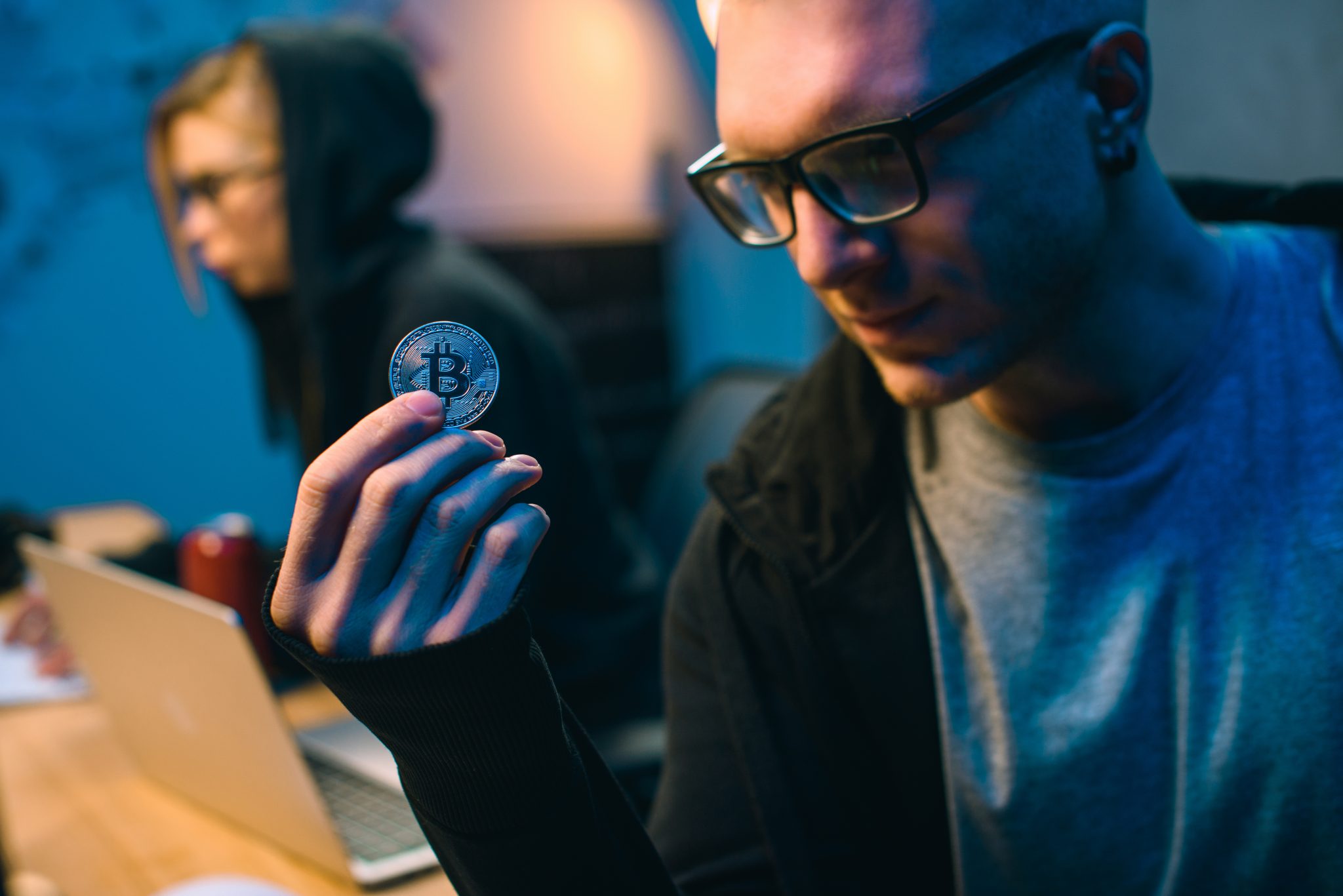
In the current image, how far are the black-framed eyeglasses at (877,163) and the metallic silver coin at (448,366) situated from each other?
0.36 m

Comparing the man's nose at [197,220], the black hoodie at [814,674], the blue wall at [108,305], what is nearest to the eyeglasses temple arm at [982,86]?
the black hoodie at [814,674]

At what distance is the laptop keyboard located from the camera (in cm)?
90

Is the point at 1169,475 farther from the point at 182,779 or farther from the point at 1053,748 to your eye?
the point at 182,779

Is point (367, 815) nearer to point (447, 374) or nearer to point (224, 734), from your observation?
point (224, 734)

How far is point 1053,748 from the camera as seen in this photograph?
0.84m

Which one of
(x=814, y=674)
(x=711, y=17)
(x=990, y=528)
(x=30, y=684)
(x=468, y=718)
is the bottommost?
(x=30, y=684)

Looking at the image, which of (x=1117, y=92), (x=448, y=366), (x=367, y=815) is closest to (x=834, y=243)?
(x=1117, y=92)

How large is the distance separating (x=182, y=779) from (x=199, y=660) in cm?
29

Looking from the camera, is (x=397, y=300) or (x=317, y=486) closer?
(x=317, y=486)

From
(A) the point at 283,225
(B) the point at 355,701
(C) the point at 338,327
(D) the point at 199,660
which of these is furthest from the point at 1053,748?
(A) the point at 283,225

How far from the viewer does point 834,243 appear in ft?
2.48

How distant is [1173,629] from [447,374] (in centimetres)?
67

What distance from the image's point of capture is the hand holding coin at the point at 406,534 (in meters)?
0.46

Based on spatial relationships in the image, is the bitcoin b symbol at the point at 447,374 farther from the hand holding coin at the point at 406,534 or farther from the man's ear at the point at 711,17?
the man's ear at the point at 711,17
